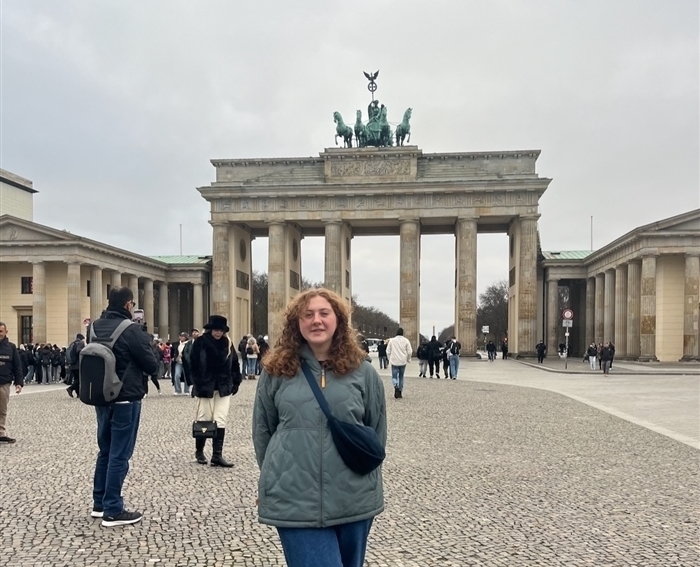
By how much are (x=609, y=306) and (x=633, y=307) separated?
6.67 meters

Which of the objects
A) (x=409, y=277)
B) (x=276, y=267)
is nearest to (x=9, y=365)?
(x=409, y=277)

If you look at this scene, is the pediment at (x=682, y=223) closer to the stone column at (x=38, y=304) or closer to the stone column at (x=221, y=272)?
the stone column at (x=221, y=272)

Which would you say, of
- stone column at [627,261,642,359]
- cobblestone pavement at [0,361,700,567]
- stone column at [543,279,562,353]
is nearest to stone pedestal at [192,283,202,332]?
stone column at [543,279,562,353]

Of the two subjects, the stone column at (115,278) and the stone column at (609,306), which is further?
the stone column at (115,278)

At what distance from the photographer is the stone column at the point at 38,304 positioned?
42.8 meters

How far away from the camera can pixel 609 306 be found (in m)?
46.2

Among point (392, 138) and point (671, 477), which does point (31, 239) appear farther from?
point (671, 477)

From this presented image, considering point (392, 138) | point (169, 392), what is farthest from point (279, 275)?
point (169, 392)

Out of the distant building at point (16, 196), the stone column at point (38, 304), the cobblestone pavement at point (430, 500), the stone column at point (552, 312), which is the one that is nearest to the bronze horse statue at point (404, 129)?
the stone column at point (552, 312)

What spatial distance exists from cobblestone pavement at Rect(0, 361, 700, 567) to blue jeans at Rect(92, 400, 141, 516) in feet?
0.78

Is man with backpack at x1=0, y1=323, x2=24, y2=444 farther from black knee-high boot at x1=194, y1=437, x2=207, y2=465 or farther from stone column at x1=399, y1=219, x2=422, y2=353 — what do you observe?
stone column at x1=399, y1=219, x2=422, y2=353

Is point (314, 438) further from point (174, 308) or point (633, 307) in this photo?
point (174, 308)

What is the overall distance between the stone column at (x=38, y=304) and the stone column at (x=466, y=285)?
2921 cm

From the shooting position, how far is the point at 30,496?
6.61 metres
